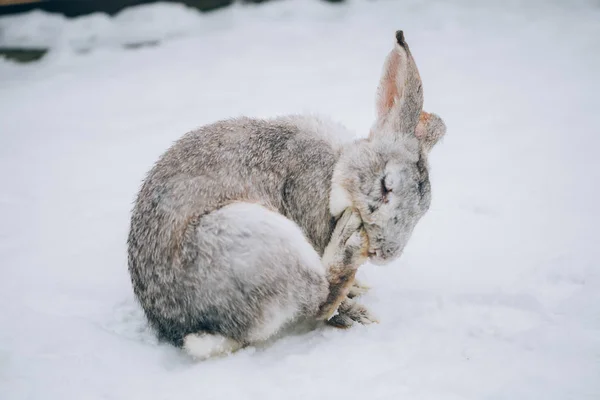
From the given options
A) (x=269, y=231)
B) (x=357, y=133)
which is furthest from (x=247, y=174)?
(x=357, y=133)

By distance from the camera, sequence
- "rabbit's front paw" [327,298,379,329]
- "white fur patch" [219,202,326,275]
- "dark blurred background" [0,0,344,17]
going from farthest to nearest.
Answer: "dark blurred background" [0,0,344,17] → "rabbit's front paw" [327,298,379,329] → "white fur patch" [219,202,326,275]

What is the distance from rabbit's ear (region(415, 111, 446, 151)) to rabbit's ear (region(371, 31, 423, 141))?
0.09 metres

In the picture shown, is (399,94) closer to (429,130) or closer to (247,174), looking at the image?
(429,130)

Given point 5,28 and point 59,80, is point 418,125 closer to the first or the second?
point 59,80

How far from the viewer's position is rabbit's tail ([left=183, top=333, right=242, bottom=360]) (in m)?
2.16

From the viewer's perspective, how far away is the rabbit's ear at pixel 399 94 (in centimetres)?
228

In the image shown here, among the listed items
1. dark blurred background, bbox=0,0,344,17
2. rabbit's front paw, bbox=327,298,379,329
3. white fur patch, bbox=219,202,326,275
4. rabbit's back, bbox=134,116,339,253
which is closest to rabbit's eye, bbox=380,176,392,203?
rabbit's back, bbox=134,116,339,253

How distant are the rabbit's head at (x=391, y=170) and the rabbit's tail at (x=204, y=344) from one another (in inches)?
29.8

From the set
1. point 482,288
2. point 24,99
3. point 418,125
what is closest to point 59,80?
point 24,99

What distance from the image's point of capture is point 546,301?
8.54 feet

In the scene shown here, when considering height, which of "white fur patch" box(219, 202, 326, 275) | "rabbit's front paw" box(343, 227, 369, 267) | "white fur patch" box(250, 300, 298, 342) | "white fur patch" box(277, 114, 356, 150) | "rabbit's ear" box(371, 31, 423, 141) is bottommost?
"white fur patch" box(250, 300, 298, 342)

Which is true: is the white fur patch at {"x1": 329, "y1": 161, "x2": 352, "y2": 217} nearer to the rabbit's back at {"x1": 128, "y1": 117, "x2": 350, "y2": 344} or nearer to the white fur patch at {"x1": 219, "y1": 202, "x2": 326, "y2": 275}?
the rabbit's back at {"x1": 128, "y1": 117, "x2": 350, "y2": 344}

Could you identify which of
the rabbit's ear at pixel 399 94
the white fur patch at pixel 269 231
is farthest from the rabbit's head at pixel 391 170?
the white fur patch at pixel 269 231

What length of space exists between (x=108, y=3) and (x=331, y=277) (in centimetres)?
493
